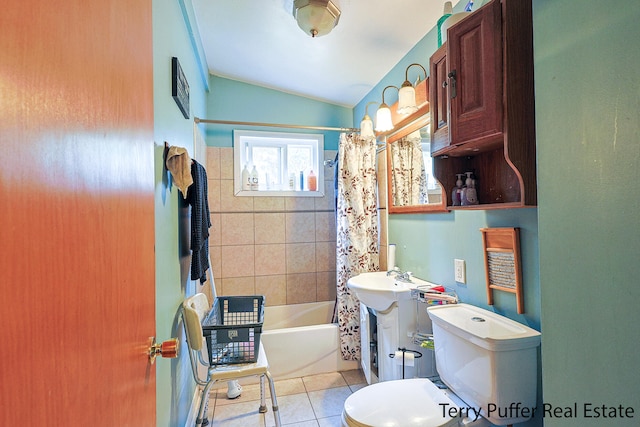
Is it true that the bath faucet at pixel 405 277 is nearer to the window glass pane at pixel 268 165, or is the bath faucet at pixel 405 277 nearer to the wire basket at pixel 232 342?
the wire basket at pixel 232 342

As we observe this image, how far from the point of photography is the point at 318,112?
3.15m

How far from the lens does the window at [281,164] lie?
3.01 m

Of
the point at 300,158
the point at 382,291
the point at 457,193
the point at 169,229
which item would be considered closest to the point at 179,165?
the point at 169,229

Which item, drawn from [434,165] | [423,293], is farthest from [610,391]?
[434,165]

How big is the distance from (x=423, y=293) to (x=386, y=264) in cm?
88

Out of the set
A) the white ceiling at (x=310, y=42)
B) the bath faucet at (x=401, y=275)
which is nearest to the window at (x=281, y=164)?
the white ceiling at (x=310, y=42)

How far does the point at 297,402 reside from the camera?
81.7 inches

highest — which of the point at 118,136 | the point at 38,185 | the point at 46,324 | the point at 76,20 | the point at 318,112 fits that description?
the point at 318,112

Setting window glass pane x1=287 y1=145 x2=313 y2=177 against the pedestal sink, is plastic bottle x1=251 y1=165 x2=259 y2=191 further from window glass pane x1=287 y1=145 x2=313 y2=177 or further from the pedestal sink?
the pedestal sink

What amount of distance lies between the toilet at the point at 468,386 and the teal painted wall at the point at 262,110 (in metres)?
2.37

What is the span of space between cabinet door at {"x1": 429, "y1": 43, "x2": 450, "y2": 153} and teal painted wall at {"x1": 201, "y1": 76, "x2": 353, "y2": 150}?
179 centimetres

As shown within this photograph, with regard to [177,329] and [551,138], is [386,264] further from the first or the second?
[551,138]

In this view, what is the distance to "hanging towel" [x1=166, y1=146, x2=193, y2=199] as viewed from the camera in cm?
137

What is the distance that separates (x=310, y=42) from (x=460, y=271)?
71.0 inches
